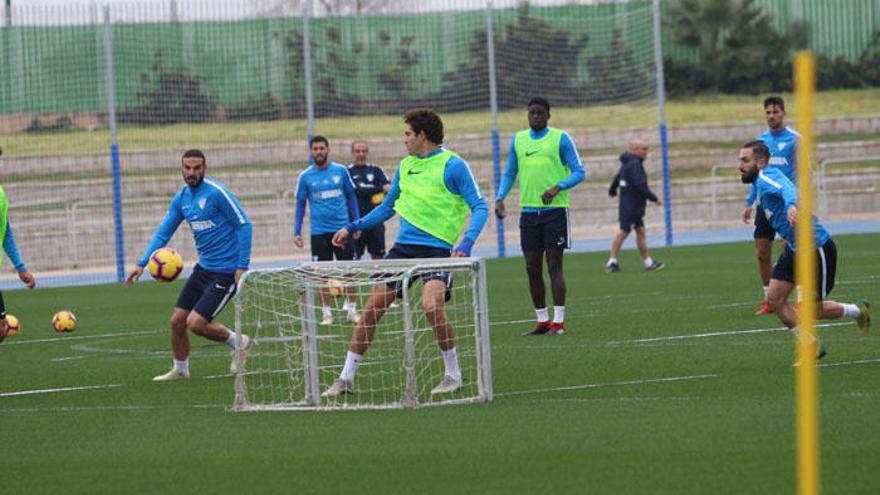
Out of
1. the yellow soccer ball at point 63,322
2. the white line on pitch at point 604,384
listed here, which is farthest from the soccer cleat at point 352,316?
the white line on pitch at point 604,384

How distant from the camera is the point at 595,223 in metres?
37.0

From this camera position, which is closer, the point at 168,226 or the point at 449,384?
the point at 449,384

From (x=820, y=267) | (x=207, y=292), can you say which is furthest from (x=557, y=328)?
(x=207, y=292)

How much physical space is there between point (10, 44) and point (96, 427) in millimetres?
21765

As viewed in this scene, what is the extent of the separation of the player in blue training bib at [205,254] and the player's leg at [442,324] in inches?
95.3

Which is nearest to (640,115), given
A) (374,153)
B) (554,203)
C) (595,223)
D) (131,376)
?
(595,223)

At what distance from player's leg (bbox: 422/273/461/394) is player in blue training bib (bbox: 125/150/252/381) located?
7.94ft

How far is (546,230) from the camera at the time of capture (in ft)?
49.1

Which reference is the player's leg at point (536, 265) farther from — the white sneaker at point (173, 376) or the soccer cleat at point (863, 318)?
the white sneaker at point (173, 376)

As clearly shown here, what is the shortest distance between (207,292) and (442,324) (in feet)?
9.25

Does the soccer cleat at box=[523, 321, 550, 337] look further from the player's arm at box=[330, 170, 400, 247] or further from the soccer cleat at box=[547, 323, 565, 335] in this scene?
the player's arm at box=[330, 170, 400, 247]

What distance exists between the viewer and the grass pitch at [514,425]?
7.77 meters

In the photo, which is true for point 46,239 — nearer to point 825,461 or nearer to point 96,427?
point 96,427

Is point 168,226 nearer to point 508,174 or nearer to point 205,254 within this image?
point 205,254
